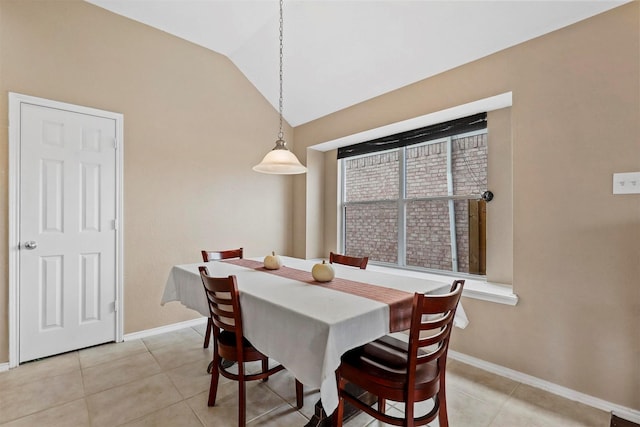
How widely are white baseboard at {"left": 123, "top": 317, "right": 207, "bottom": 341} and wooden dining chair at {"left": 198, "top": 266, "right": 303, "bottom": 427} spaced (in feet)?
4.91

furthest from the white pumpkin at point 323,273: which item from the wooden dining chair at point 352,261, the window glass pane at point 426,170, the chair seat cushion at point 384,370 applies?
the window glass pane at point 426,170

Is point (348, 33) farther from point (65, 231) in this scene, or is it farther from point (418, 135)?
point (65, 231)

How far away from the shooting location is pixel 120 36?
2928 mm

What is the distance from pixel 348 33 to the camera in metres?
2.81

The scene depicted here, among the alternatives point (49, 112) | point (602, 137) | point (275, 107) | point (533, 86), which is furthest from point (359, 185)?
point (49, 112)

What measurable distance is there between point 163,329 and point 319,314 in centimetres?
255

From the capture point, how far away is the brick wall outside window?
9.87 feet

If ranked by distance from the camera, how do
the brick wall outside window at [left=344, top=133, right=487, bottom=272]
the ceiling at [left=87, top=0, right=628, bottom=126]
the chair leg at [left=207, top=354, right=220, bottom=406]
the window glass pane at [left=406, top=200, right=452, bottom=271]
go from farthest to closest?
the window glass pane at [left=406, top=200, right=452, bottom=271] < the brick wall outside window at [left=344, top=133, right=487, bottom=272] < the ceiling at [left=87, top=0, right=628, bottom=126] < the chair leg at [left=207, top=354, right=220, bottom=406]

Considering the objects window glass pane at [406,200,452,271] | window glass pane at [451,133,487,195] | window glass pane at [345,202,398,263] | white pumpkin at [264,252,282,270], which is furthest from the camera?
window glass pane at [345,202,398,263]

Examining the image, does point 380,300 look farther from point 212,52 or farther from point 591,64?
point 212,52

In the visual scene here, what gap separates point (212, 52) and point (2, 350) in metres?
3.39

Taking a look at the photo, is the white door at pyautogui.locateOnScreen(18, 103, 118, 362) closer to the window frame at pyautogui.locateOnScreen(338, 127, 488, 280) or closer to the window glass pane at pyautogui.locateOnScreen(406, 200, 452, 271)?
the window frame at pyautogui.locateOnScreen(338, 127, 488, 280)

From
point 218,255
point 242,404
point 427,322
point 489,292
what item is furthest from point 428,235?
point 242,404

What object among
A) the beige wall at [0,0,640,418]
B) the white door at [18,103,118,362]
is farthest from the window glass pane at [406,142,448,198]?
the white door at [18,103,118,362]
